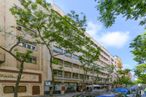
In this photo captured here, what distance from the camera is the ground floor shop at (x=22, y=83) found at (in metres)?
46.6

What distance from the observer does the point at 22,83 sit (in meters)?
51.8

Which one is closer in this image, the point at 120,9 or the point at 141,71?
the point at 120,9

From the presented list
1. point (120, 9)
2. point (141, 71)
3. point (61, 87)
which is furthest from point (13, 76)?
point (120, 9)

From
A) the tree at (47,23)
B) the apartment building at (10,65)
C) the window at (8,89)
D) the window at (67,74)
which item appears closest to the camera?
the tree at (47,23)

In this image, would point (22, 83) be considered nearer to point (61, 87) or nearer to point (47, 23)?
point (61, 87)

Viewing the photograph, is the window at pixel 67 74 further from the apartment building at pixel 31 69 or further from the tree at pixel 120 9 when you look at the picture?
the tree at pixel 120 9

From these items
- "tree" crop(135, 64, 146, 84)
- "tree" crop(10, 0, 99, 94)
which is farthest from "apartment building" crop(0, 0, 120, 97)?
"tree" crop(135, 64, 146, 84)

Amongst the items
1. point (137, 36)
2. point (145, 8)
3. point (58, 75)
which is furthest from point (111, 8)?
point (58, 75)

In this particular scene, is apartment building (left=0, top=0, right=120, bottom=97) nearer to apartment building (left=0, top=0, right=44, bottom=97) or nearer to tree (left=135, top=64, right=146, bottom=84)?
apartment building (left=0, top=0, right=44, bottom=97)

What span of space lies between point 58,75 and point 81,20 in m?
37.9

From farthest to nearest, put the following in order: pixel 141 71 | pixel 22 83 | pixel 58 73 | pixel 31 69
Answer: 1. pixel 58 73
2. pixel 141 71
3. pixel 31 69
4. pixel 22 83

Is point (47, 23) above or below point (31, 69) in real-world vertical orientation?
above

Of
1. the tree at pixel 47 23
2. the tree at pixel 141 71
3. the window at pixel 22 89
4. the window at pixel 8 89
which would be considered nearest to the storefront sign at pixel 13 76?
the window at pixel 8 89

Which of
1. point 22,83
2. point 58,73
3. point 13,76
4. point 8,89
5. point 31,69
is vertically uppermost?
point 31,69
